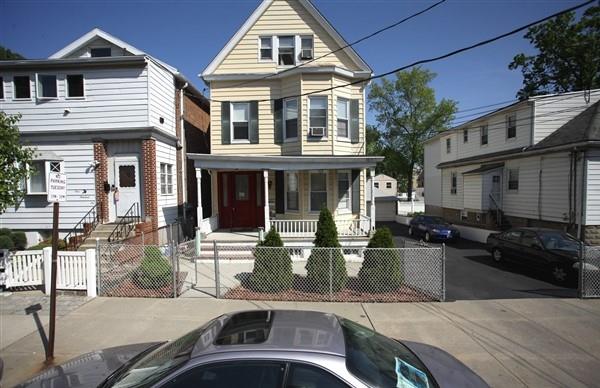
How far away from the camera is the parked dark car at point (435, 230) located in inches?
691

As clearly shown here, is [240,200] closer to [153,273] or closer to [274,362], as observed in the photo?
[153,273]

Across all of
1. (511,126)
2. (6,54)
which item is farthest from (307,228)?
(6,54)

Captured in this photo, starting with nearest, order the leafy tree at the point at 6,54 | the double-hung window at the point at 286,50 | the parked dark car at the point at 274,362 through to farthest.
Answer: the parked dark car at the point at 274,362
the double-hung window at the point at 286,50
the leafy tree at the point at 6,54

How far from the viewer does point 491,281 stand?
9.80 m

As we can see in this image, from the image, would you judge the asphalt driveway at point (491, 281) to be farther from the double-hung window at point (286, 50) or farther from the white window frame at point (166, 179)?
the white window frame at point (166, 179)

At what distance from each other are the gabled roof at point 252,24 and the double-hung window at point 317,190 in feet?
16.5

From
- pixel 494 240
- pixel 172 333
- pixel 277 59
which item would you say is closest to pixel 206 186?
pixel 277 59

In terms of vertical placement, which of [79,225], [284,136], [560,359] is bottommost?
[560,359]

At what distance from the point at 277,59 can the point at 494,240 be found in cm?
1165

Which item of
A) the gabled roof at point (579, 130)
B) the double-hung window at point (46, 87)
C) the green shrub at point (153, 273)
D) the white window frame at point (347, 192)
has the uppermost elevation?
the double-hung window at point (46, 87)

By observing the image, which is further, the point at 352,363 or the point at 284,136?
the point at 284,136

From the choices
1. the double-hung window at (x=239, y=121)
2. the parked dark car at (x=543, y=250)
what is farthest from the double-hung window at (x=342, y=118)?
the parked dark car at (x=543, y=250)

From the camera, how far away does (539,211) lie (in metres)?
15.6

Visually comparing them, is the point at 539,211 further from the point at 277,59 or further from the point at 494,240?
the point at 277,59
